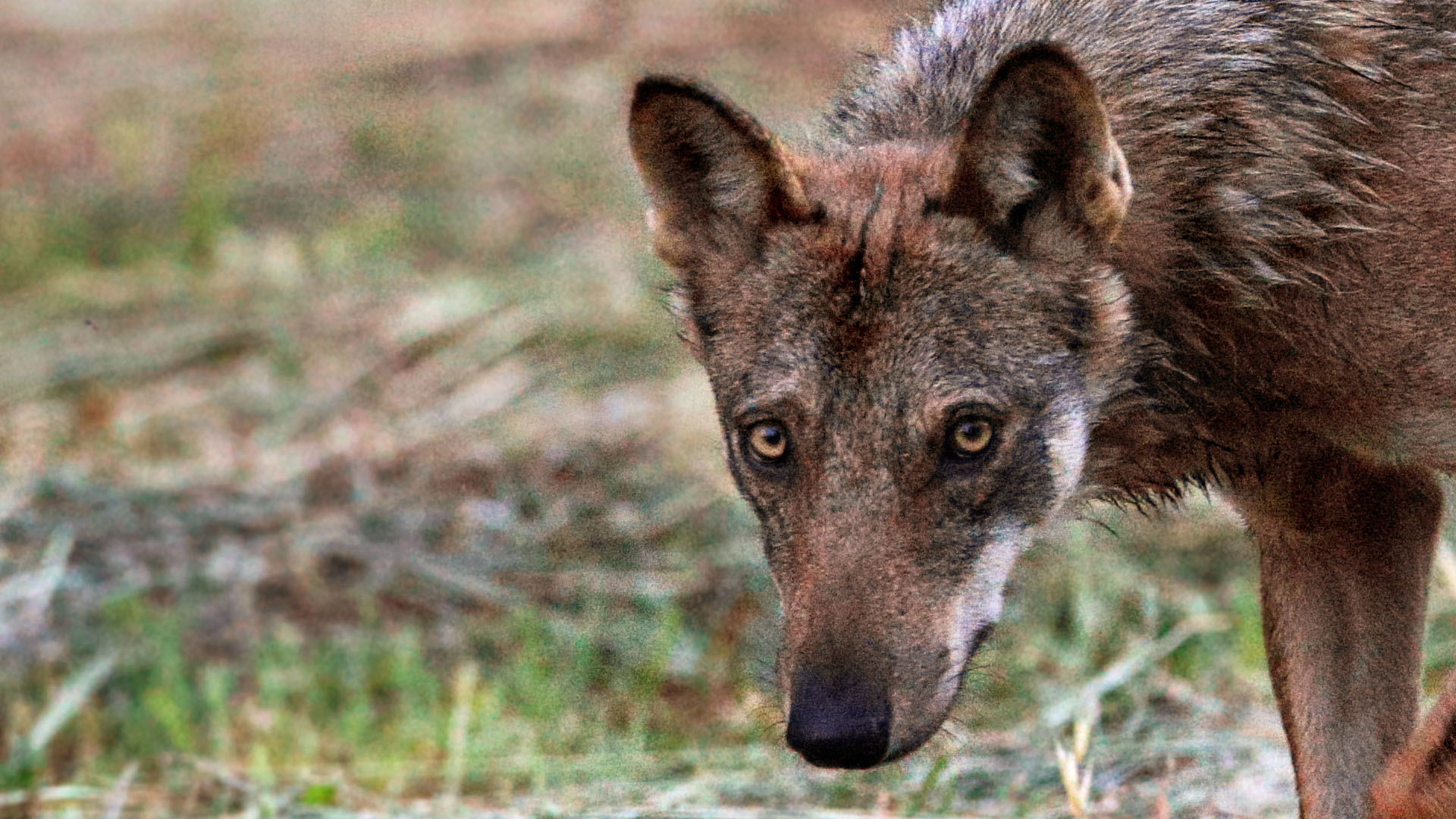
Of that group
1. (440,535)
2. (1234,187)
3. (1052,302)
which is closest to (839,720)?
(1052,302)

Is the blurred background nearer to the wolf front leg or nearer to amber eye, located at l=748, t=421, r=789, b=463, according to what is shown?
the wolf front leg

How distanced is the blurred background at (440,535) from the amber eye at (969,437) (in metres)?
0.99

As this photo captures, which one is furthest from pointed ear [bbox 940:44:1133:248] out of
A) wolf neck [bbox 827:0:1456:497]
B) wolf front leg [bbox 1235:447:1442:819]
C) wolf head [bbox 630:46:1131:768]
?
wolf front leg [bbox 1235:447:1442:819]

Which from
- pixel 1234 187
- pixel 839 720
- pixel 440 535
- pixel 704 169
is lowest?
pixel 440 535

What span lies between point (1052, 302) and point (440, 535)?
4.30 m

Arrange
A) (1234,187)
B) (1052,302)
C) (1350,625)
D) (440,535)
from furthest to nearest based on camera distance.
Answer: (440,535) → (1350,625) → (1234,187) → (1052,302)

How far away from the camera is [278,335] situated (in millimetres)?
9227

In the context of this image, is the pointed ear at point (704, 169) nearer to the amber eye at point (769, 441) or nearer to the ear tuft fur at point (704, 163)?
the ear tuft fur at point (704, 163)

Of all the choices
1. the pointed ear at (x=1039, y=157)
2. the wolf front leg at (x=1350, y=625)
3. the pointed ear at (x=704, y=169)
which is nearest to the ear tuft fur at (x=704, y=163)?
the pointed ear at (x=704, y=169)

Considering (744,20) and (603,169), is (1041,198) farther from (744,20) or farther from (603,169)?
(744,20)

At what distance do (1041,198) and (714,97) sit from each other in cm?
67

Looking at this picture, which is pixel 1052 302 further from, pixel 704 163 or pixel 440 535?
pixel 440 535

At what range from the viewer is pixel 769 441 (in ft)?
12.6

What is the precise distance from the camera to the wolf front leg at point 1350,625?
4336 millimetres
